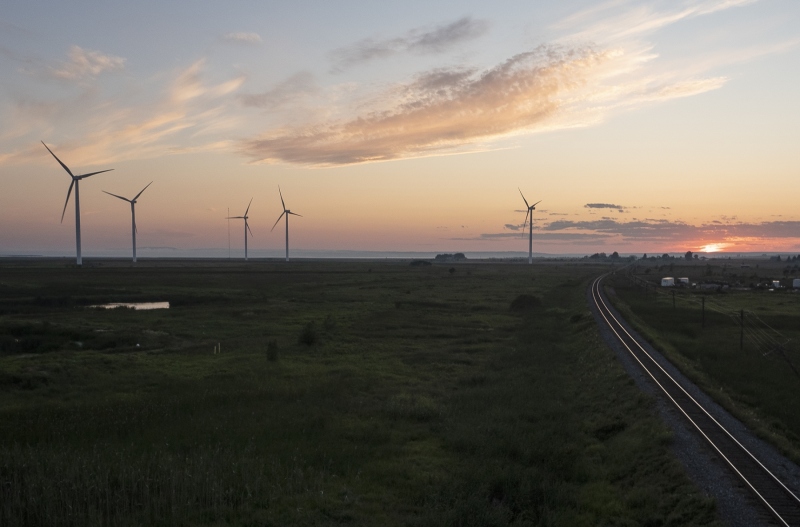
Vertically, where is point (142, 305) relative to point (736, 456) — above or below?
above

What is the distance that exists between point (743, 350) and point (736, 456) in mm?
26384

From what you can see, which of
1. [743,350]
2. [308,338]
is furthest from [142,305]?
[743,350]

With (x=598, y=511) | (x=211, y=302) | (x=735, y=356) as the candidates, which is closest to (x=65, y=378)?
(x=598, y=511)

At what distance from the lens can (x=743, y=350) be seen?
4038cm

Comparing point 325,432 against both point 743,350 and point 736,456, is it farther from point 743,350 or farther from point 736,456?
point 743,350

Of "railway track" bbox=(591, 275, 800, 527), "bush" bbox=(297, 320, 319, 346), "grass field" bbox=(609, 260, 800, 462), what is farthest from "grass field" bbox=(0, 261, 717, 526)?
"grass field" bbox=(609, 260, 800, 462)

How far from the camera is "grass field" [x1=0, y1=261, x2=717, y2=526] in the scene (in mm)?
15523

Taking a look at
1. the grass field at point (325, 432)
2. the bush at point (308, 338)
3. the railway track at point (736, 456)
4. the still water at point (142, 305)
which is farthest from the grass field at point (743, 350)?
the still water at point (142, 305)

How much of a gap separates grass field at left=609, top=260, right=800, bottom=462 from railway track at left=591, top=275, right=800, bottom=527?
4.07 feet

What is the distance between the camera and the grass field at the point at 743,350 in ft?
77.5

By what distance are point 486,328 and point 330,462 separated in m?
37.5

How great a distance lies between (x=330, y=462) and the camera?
62.7 feet

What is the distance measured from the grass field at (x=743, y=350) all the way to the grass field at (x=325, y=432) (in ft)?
13.7

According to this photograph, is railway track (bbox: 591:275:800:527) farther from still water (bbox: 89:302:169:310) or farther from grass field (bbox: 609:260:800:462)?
still water (bbox: 89:302:169:310)
